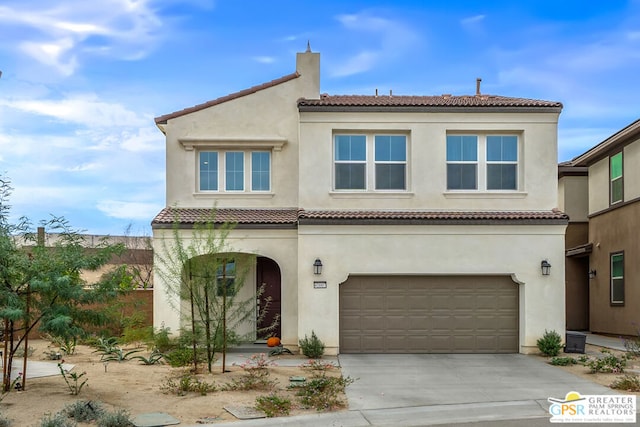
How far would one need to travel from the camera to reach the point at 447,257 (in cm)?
1883

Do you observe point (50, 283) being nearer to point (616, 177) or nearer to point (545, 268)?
point (545, 268)

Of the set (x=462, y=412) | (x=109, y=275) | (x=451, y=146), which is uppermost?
(x=451, y=146)

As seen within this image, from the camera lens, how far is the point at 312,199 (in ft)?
63.2

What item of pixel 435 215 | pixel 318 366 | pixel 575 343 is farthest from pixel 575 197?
pixel 318 366

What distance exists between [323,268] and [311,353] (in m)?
2.21

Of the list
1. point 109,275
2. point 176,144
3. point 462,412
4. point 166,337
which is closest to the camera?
point 462,412

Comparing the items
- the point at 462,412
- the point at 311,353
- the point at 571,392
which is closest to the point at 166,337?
the point at 311,353

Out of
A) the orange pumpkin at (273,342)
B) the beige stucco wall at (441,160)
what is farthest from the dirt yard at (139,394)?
the beige stucco wall at (441,160)

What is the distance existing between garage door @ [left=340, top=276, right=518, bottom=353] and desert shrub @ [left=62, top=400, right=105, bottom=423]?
28.0 feet

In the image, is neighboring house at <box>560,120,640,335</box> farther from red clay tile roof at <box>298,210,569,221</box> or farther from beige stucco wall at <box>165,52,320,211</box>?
beige stucco wall at <box>165,52,320,211</box>

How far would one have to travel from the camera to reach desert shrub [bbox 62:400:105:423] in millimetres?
10992

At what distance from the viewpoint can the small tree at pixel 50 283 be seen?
12.0 metres

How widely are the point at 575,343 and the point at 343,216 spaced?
7.03m

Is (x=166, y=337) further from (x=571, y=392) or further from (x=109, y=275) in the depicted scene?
(x=571, y=392)
